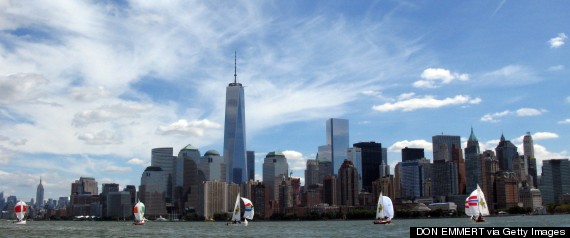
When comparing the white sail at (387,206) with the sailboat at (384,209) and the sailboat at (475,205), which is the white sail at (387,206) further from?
the sailboat at (475,205)

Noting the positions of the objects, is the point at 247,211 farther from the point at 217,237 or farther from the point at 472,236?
the point at 472,236

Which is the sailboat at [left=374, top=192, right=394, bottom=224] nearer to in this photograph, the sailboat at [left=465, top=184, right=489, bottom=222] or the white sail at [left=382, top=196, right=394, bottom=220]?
the white sail at [left=382, top=196, right=394, bottom=220]

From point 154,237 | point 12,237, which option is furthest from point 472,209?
point 12,237

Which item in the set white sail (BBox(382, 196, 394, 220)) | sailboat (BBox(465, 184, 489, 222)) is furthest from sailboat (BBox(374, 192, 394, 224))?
sailboat (BBox(465, 184, 489, 222))

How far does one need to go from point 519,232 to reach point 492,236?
2100 mm

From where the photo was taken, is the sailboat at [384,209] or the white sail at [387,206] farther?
the sailboat at [384,209]

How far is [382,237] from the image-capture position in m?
124

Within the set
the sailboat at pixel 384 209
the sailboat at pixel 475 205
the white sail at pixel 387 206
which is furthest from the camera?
the sailboat at pixel 384 209

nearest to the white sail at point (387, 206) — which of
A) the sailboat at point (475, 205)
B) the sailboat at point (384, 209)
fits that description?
the sailboat at point (384, 209)

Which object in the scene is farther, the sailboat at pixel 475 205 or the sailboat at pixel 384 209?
the sailboat at pixel 384 209

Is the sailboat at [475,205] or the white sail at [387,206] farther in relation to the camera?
the white sail at [387,206]

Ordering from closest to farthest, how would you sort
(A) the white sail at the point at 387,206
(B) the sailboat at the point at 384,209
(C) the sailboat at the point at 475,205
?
(C) the sailboat at the point at 475,205 < (A) the white sail at the point at 387,206 < (B) the sailboat at the point at 384,209

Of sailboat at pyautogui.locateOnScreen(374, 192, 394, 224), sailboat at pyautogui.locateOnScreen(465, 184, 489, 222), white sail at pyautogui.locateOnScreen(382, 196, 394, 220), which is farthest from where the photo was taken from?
sailboat at pyautogui.locateOnScreen(374, 192, 394, 224)

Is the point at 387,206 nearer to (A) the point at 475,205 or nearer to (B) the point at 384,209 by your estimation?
(B) the point at 384,209
